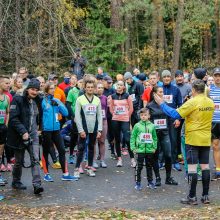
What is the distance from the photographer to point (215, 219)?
25.3 ft

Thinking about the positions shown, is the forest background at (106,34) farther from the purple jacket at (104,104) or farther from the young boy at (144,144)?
the young boy at (144,144)

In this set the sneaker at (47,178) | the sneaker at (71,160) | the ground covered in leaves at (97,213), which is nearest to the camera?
the ground covered in leaves at (97,213)

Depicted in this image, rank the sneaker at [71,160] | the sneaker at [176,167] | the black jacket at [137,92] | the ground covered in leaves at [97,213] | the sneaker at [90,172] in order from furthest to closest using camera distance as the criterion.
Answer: the black jacket at [137,92] < the sneaker at [71,160] < the sneaker at [176,167] < the sneaker at [90,172] < the ground covered in leaves at [97,213]

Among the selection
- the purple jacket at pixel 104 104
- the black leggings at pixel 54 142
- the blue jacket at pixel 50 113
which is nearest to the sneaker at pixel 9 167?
the black leggings at pixel 54 142

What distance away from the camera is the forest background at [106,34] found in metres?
11.5

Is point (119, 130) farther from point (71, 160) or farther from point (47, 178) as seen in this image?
point (47, 178)

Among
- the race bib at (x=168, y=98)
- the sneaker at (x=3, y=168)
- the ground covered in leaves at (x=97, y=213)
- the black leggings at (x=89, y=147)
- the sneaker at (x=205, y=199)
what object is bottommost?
the ground covered in leaves at (x=97, y=213)

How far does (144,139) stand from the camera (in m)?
9.95

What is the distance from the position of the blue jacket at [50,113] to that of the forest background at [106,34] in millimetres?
1204

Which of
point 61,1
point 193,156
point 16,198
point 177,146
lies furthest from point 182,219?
point 61,1

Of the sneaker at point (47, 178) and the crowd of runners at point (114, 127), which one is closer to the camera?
the crowd of runners at point (114, 127)

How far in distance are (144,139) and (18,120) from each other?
2.37 m

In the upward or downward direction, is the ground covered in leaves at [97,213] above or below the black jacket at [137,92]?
below

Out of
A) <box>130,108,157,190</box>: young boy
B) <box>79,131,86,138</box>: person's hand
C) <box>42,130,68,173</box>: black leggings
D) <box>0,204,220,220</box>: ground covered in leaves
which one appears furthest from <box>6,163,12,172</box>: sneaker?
<box>130,108,157,190</box>: young boy
